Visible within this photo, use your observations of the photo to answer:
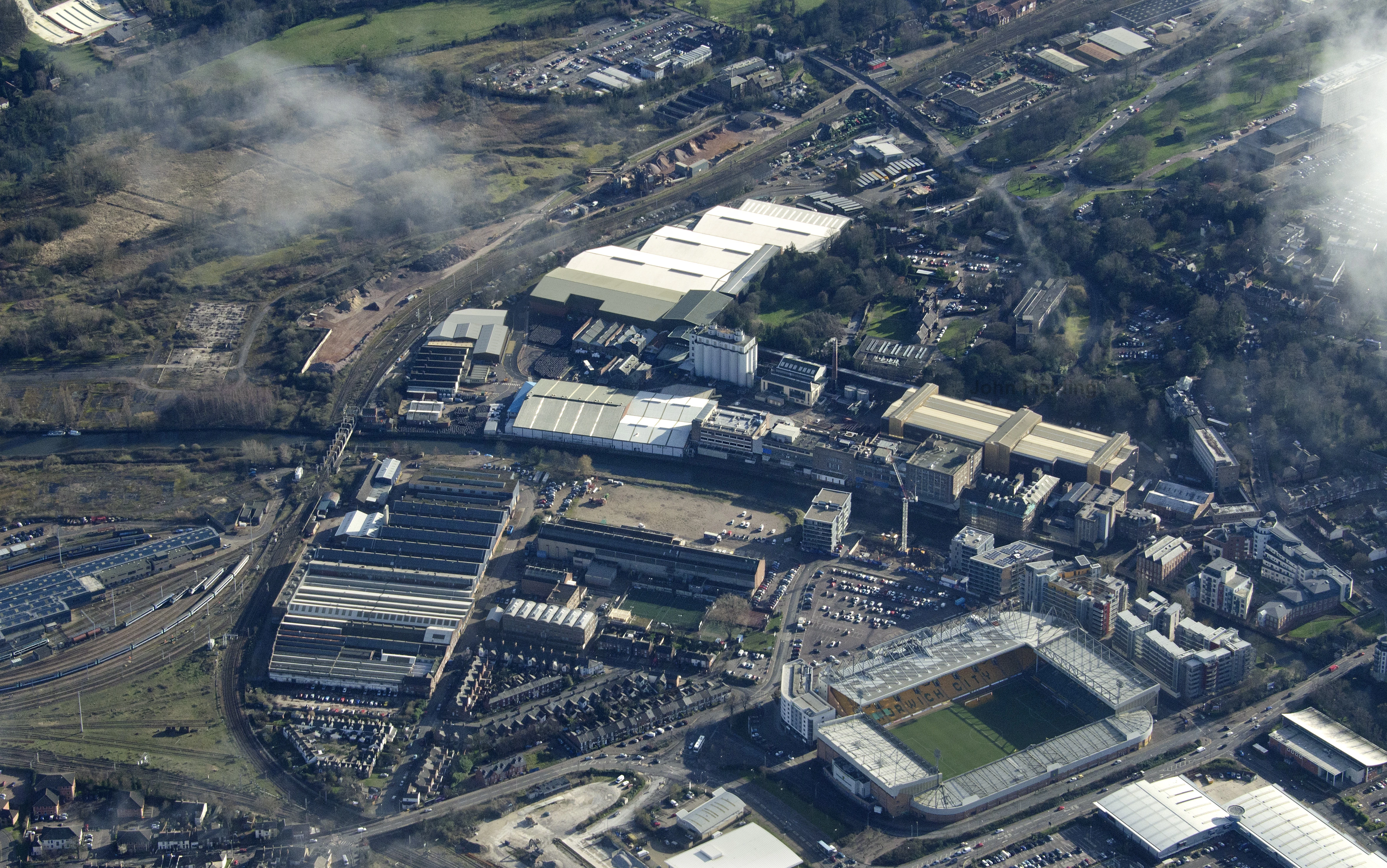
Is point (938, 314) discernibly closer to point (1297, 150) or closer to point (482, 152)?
point (1297, 150)

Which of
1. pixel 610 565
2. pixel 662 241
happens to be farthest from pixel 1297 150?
pixel 610 565

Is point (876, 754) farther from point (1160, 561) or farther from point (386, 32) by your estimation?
point (386, 32)

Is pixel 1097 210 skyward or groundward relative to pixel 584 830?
skyward

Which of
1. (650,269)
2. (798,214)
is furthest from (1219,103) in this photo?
(650,269)

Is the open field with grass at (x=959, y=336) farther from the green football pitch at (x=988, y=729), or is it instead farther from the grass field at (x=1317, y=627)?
the green football pitch at (x=988, y=729)

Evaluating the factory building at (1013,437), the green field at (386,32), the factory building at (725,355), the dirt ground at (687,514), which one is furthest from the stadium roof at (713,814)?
the green field at (386,32)
